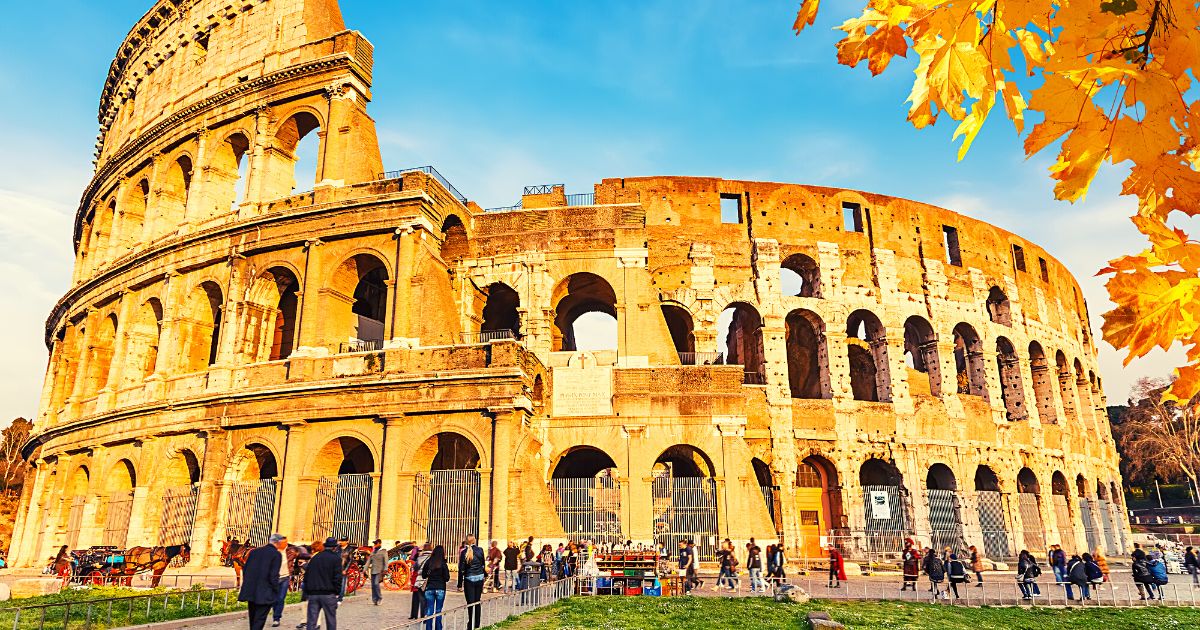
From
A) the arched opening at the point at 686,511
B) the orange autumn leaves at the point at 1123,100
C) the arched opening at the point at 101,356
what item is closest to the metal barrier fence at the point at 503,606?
the arched opening at the point at 686,511

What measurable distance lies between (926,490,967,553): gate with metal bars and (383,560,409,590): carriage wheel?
14791 millimetres

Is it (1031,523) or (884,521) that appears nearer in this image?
(884,521)

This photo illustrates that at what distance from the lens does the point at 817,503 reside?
21.2m

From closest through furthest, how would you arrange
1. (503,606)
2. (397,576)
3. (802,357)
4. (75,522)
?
(503,606) < (397,576) < (75,522) < (802,357)

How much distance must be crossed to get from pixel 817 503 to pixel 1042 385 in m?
11.2

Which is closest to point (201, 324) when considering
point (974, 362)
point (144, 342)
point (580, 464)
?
point (144, 342)

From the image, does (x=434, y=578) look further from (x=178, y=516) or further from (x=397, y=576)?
(x=178, y=516)

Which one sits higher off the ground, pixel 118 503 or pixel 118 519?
pixel 118 503

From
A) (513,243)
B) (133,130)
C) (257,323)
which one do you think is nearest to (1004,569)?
(513,243)

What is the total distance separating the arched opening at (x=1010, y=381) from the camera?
82.3 feet

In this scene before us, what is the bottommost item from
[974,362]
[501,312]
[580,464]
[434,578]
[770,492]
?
[434,578]

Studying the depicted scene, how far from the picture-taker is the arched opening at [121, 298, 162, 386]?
72.2ft

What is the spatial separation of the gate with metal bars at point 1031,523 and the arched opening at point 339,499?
770 inches

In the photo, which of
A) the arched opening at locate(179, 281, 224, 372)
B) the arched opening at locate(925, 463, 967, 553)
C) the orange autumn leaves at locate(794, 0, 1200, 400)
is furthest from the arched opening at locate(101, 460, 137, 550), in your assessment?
the orange autumn leaves at locate(794, 0, 1200, 400)
